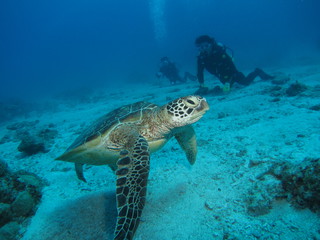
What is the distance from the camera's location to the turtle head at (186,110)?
283cm

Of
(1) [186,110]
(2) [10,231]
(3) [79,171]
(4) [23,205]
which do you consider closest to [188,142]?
(1) [186,110]

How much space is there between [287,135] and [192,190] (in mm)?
2599

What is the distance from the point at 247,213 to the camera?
2207 mm

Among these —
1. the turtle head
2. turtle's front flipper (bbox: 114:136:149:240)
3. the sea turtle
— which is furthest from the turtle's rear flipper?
the turtle head

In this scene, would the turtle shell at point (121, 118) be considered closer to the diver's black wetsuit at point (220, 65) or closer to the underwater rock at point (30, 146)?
the underwater rock at point (30, 146)

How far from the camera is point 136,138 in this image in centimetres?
290

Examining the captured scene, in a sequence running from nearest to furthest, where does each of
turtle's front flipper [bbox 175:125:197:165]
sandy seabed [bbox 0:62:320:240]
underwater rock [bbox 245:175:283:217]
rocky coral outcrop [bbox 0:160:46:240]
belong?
sandy seabed [bbox 0:62:320:240] < underwater rock [bbox 245:175:283:217] < rocky coral outcrop [bbox 0:160:46:240] < turtle's front flipper [bbox 175:125:197:165]

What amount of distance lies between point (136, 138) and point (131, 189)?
1.07 meters

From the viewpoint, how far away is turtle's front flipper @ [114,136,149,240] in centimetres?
171

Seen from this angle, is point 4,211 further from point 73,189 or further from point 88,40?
point 88,40

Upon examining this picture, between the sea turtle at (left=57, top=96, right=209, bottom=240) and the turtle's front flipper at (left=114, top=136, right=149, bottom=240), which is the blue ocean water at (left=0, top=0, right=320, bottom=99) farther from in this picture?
the turtle's front flipper at (left=114, top=136, right=149, bottom=240)

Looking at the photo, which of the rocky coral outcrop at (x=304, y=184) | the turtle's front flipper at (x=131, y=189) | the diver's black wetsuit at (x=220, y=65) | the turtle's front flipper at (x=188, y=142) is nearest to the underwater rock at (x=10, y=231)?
the turtle's front flipper at (x=131, y=189)

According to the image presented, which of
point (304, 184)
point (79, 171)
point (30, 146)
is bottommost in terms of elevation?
point (79, 171)

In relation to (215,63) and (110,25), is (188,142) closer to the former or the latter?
(215,63)
